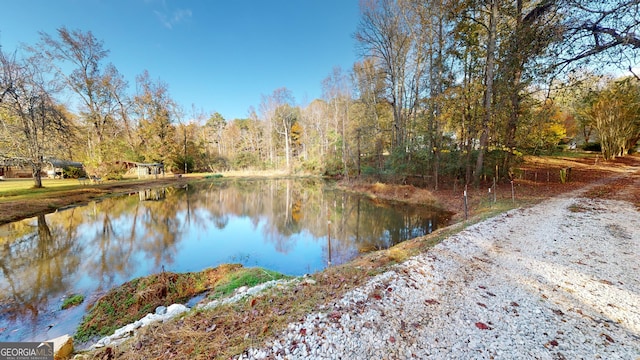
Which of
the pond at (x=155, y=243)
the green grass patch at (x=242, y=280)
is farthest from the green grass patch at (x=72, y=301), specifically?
the green grass patch at (x=242, y=280)

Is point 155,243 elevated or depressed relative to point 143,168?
depressed

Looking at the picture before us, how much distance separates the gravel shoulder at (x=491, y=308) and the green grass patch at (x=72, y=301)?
548 centimetres

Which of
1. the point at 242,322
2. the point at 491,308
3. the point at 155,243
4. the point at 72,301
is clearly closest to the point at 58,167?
the point at 155,243

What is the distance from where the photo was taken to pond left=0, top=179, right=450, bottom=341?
17.2ft

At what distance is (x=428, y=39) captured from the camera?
563 inches

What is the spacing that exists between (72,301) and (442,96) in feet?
49.5

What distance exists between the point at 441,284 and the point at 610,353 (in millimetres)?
1663

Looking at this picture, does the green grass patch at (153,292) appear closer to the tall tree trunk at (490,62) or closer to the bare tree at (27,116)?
the tall tree trunk at (490,62)

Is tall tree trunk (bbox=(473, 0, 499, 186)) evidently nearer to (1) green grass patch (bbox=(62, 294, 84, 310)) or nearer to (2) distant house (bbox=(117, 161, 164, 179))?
(1) green grass patch (bbox=(62, 294, 84, 310))

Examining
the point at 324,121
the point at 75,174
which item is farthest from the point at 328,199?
the point at 75,174

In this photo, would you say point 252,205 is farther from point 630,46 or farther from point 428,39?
point 630,46

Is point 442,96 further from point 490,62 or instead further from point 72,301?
point 72,301

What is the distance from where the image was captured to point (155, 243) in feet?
28.9

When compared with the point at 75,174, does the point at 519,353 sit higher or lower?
lower
